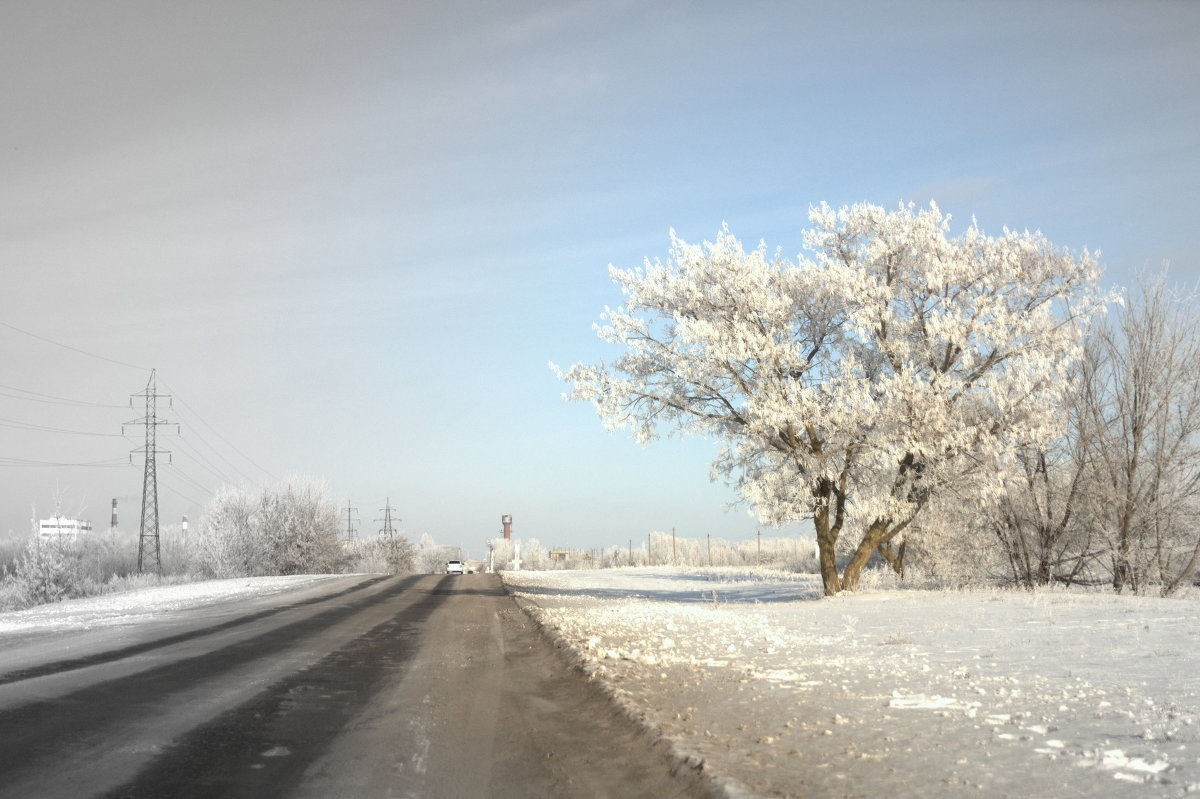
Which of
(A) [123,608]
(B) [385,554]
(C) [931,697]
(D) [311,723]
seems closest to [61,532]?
(A) [123,608]

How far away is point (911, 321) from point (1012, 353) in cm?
226

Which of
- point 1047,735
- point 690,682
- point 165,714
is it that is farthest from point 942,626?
point 165,714

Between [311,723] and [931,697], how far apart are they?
17.5ft

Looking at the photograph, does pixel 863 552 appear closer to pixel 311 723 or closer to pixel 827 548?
pixel 827 548

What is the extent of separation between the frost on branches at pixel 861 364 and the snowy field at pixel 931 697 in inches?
185

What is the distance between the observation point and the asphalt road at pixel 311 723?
16.9ft

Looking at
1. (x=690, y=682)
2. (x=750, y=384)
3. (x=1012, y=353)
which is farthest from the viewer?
(x=750, y=384)

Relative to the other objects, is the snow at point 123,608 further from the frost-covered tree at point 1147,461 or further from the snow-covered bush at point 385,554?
the snow-covered bush at point 385,554

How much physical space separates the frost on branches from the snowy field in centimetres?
469

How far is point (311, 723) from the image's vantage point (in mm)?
6902

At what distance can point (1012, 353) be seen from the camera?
704 inches

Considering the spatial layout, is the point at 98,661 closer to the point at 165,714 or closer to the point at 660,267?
the point at 165,714

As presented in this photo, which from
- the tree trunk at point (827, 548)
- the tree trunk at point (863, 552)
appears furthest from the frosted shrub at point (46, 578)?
the tree trunk at point (863, 552)

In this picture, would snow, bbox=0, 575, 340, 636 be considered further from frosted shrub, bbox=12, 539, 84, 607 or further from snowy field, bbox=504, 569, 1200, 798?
snowy field, bbox=504, 569, 1200, 798
